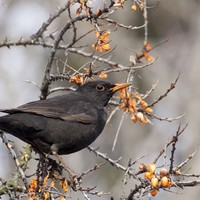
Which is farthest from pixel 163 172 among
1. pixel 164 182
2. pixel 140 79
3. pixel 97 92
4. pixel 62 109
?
pixel 140 79

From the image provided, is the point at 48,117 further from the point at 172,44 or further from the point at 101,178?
the point at 172,44

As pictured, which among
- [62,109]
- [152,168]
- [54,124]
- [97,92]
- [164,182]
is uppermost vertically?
[97,92]

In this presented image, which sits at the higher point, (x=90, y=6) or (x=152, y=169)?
(x=90, y=6)

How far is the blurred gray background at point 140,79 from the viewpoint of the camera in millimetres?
15312

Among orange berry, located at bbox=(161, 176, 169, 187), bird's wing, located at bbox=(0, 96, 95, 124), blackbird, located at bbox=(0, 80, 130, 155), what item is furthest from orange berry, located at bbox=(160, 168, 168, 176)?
bird's wing, located at bbox=(0, 96, 95, 124)

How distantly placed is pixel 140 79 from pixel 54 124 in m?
11.0

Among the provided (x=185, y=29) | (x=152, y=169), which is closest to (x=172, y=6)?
(x=185, y=29)

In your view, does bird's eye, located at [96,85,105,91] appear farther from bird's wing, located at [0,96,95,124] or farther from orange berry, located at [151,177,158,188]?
orange berry, located at [151,177,158,188]

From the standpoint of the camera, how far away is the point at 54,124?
22.1ft

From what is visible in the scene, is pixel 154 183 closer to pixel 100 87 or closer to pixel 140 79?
pixel 100 87

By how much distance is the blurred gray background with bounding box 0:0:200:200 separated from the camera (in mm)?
15312

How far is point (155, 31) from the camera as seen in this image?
1912cm

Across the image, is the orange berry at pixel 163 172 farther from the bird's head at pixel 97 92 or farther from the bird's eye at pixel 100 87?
the bird's eye at pixel 100 87

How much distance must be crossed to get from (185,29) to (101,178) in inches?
235
